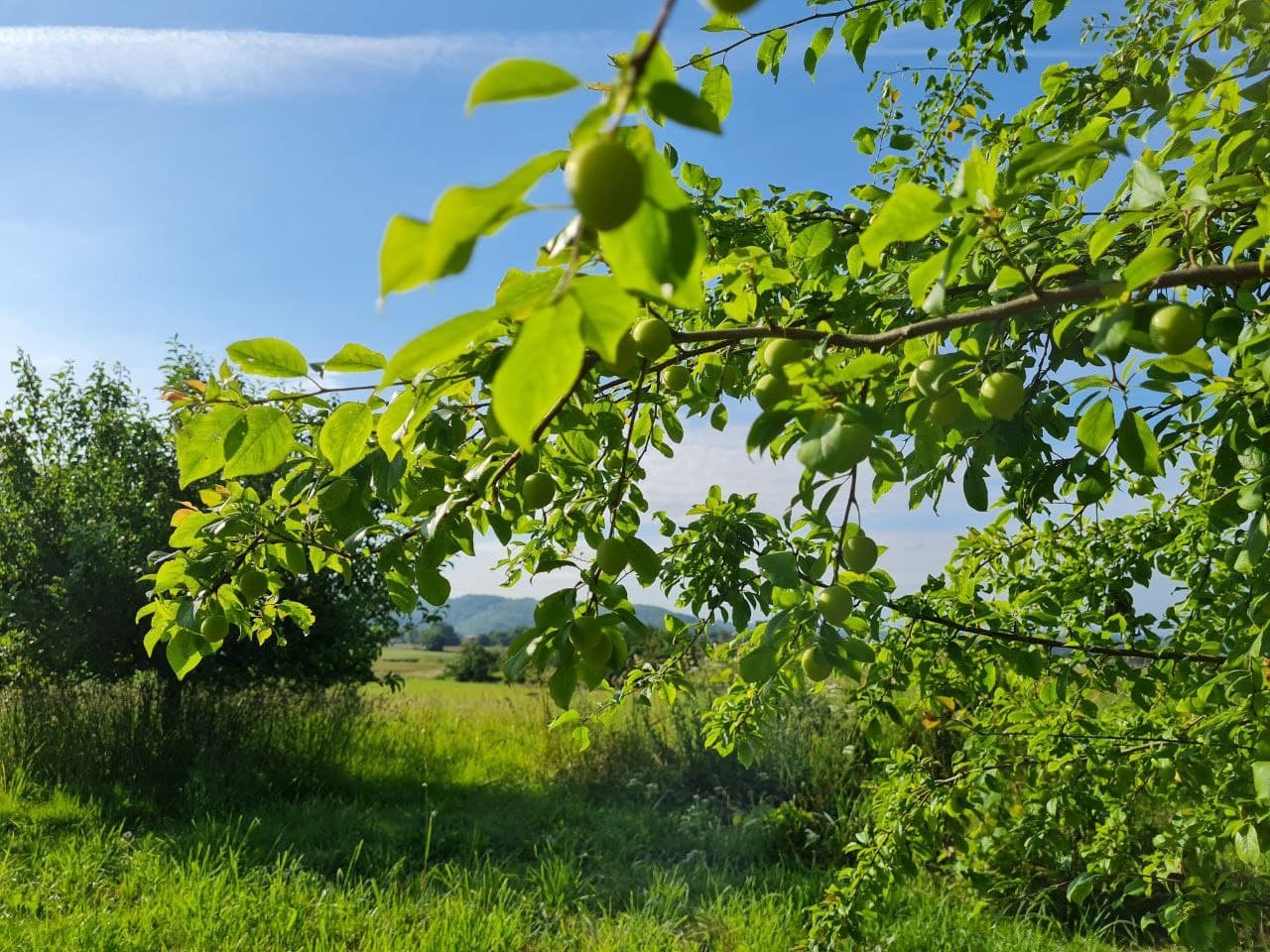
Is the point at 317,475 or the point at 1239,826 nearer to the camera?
the point at 317,475

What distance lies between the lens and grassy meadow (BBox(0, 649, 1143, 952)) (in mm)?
3643

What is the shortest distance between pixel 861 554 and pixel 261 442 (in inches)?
29.9

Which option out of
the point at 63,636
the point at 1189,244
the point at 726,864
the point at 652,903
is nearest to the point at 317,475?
the point at 1189,244

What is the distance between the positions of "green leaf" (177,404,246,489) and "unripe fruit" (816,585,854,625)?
744mm

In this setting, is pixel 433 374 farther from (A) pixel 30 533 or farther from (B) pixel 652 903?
(A) pixel 30 533

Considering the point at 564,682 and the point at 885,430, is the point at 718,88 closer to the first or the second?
the point at 885,430

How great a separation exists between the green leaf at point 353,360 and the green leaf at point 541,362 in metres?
0.61

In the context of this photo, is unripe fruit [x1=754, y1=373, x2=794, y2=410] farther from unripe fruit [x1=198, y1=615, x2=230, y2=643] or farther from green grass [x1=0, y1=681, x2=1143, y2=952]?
green grass [x1=0, y1=681, x2=1143, y2=952]

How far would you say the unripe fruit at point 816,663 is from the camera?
101cm

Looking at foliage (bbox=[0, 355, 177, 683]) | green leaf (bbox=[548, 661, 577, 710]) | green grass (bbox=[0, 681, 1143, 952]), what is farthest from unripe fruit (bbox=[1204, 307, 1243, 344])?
foliage (bbox=[0, 355, 177, 683])

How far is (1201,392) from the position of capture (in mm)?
1575

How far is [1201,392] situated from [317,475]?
158cm

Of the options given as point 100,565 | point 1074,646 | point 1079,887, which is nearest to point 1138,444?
point 1074,646

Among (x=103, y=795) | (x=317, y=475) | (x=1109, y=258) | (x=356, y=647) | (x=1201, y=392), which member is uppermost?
(x=1109, y=258)
